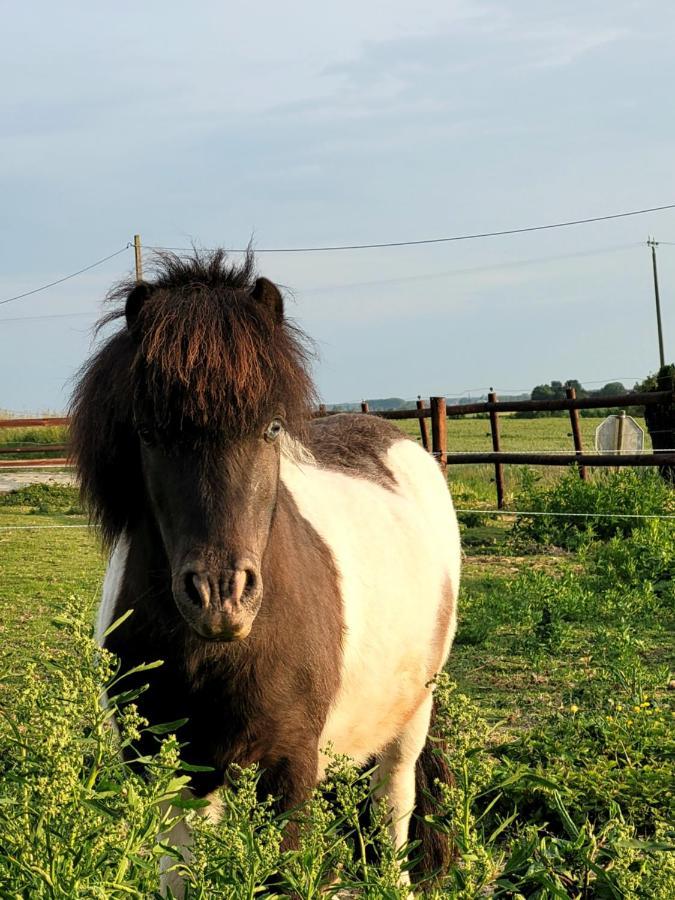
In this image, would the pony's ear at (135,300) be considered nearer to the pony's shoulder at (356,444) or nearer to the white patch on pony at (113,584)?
the white patch on pony at (113,584)

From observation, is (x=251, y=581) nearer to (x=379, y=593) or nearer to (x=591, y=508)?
(x=379, y=593)

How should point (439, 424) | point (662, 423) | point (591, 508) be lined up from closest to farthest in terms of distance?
point (591, 508)
point (439, 424)
point (662, 423)

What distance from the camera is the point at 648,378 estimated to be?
1739 centimetres

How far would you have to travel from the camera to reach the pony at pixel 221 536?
Result: 2475mm

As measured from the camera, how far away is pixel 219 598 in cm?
226

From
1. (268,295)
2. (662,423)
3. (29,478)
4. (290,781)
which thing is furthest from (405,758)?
(29,478)

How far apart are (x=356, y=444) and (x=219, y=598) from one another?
2.26 m

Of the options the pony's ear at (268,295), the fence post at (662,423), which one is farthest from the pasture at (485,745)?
the fence post at (662,423)

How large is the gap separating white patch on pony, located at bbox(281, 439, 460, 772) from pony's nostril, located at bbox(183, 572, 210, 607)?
963 millimetres

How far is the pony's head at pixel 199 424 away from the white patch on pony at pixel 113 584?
0.20 ft

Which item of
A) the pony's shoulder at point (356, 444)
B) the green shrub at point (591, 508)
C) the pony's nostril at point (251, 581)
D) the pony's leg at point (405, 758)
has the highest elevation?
the pony's shoulder at point (356, 444)

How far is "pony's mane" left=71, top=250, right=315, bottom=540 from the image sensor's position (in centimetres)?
255

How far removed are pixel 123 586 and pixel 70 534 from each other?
32.4ft

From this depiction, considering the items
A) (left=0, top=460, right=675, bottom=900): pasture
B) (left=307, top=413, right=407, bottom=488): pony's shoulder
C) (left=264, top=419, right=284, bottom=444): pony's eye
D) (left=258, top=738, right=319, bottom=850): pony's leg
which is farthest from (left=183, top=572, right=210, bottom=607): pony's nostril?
(left=307, top=413, right=407, bottom=488): pony's shoulder
